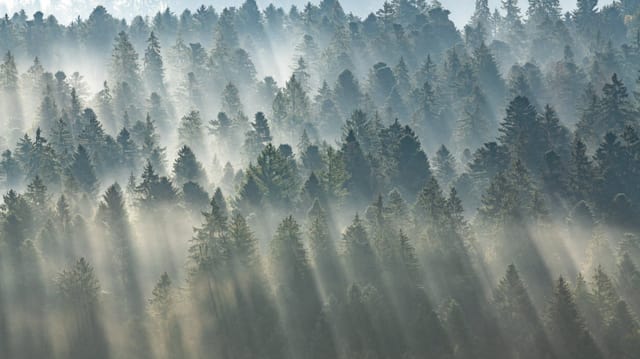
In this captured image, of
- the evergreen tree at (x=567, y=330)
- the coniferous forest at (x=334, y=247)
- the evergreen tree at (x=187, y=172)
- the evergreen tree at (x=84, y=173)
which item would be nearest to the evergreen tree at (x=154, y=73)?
the coniferous forest at (x=334, y=247)

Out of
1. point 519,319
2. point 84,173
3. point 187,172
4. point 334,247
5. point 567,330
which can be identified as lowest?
point 567,330

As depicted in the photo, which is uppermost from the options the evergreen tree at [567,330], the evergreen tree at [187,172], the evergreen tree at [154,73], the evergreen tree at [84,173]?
the evergreen tree at [154,73]

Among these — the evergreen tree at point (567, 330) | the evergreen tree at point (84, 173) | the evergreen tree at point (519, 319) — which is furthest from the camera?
the evergreen tree at point (84, 173)

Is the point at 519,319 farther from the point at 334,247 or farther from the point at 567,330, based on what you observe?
the point at 334,247

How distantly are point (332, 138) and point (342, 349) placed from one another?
7095cm

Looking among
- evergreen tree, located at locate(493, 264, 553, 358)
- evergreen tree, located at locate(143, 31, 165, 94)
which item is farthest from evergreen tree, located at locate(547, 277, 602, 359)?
evergreen tree, located at locate(143, 31, 165, 94)

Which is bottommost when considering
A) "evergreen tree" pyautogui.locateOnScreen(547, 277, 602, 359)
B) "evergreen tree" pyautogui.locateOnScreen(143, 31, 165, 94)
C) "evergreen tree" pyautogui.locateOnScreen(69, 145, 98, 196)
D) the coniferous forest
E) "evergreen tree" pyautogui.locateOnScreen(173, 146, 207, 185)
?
"evergreen tree" pyautogui.locateOnScreen(547, 277, 602, 359)

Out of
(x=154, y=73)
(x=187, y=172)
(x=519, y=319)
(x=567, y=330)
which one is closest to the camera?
(x=567, y=330)

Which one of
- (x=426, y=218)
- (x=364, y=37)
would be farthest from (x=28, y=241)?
(x=364, y=37)

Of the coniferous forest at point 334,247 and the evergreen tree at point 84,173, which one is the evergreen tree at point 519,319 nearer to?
the coniferous forest at point 334,247

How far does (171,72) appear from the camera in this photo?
644ft

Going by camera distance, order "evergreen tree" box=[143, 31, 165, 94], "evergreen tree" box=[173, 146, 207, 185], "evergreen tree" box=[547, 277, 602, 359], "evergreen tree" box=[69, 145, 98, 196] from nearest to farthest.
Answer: "evergreen tree" box=[547, 277, 602, 359]
"evergreen tree" box=[173, 146, 207, 185]
"evergreen tree" box=[69, 145, 98, 196]
"evergreen tree" box=[143, 31, 165, 94]

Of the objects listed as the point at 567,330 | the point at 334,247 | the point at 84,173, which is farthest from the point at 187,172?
the point at 567,330

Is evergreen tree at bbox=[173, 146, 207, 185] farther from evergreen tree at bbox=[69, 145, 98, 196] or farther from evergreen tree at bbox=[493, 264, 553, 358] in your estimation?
evergreen tree at bbox=[493, 264, 553, 358]
